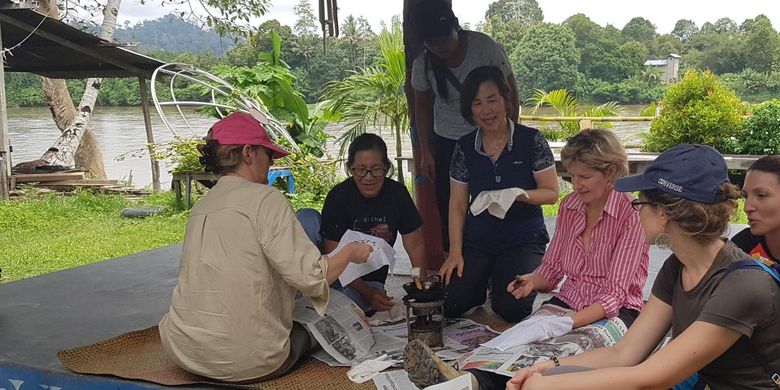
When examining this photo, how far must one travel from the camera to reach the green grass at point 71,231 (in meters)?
6.29

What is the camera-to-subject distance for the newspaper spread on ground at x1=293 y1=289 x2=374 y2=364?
261cm

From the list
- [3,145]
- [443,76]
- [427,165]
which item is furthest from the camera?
[3,145]

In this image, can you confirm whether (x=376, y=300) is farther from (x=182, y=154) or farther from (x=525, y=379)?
(x=182, y=154)

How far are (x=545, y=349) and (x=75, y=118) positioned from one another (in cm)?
1096

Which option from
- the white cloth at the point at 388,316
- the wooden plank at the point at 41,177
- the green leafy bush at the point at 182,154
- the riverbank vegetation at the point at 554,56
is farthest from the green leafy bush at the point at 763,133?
the wooden plank at the point at 41,177

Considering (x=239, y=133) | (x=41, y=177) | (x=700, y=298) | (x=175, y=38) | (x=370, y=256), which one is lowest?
(x=41, y=177)

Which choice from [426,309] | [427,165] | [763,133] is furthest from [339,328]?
[763,133]

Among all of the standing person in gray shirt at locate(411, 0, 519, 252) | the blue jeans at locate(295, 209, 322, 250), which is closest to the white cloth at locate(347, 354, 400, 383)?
the blue jeans at locate(295, 209, 322, 250)

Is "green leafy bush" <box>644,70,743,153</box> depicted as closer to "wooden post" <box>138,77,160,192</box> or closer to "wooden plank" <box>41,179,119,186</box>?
"wooden post" <box>138,77,160,192</box>

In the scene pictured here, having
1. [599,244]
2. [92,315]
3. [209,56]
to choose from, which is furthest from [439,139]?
[209,56]

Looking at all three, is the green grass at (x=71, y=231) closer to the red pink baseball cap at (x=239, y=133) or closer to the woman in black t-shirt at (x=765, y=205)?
the red pink baseball cap at (x=239, y=133)

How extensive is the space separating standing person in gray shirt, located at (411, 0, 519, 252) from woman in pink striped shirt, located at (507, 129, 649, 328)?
0.86 meters

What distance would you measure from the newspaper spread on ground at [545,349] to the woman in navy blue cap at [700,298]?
15.7 inches

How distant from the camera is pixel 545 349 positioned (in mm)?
2217
